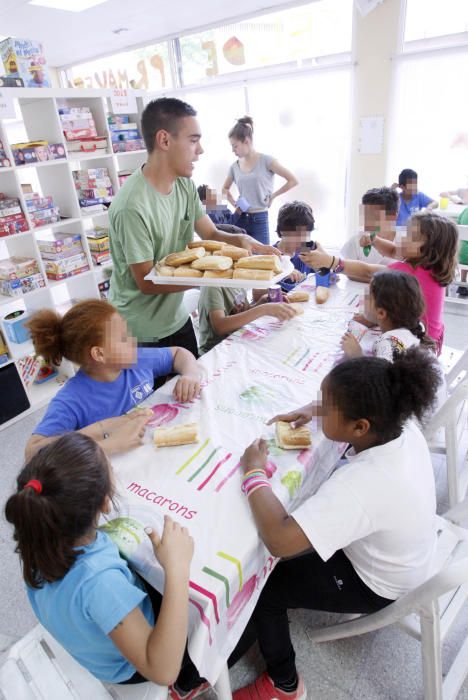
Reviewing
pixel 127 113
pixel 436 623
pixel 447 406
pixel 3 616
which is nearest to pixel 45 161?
pixel 127 113

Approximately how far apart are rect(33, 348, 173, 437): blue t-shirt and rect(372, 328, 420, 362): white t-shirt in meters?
0.82

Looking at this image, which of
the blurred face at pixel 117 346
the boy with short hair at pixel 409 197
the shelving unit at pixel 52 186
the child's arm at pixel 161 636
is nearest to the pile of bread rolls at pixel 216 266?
the blurred face at pixel 117 346

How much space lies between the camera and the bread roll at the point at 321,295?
6.92 ft

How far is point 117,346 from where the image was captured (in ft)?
4.18

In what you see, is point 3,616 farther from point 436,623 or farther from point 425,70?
point 425,70

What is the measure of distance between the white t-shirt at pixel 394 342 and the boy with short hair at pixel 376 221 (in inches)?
45.7

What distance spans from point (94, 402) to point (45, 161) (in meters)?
2.19

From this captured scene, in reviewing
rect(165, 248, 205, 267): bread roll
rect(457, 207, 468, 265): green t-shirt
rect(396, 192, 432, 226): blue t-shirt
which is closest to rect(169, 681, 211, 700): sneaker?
rect(165, 248, 205, 267): bread roll

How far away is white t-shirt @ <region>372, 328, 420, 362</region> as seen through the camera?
4.70 ft

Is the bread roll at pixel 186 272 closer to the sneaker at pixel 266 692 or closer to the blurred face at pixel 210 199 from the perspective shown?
the sneaker at pixel 266 692

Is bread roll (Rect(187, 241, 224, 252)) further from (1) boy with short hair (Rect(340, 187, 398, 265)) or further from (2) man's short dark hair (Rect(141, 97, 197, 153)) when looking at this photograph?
(1) boy with short hair (Rect(340, 187, 398, 265))

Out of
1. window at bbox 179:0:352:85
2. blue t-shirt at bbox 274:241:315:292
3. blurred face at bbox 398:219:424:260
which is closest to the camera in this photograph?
blurred face at bbox 398:219:424:260

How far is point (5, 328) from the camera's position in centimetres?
277

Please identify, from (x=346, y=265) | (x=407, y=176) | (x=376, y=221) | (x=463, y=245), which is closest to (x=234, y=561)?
(x=346, y=265)
